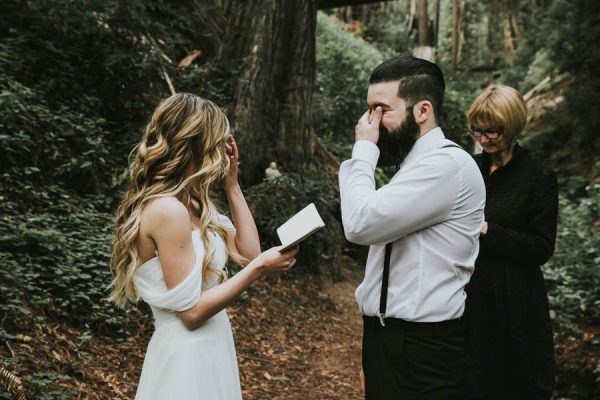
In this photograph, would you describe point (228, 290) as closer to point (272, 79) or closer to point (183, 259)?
point (183, 259)

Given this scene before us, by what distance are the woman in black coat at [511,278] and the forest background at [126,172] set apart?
2863 mm

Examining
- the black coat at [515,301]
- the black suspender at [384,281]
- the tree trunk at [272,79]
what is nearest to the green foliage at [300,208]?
the tree trunk at [272,79]

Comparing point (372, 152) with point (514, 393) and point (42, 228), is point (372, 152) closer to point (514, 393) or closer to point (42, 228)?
point (514, 393)

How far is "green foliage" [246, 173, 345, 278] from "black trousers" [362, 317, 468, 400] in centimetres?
609

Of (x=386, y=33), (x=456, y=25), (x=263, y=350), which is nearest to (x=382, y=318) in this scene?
(x=263, y=350)

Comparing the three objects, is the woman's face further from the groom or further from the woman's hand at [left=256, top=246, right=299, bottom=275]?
the woman's hand at [left=256, top=246, right=299, bottom=275]

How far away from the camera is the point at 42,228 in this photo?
6074 millimetres

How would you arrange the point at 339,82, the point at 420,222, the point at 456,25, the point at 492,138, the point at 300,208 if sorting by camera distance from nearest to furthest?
1. the point at 420,222
2. the point at 492,138
3. the point at 300,208
4. the point at 339,82
5. the point at 456,25

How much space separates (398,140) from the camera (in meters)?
2.79

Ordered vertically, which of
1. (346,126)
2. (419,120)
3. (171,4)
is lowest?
(346,126)

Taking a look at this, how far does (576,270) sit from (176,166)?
7.05 m

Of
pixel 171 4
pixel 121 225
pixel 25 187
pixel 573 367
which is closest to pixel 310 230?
pixel 121 225

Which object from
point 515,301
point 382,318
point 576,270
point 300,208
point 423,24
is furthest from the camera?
point 423,24

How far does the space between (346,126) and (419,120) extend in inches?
490
